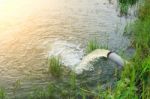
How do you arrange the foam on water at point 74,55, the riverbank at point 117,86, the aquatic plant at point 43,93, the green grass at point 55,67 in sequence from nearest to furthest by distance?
the riverbank at point 117,86
the aquatic plant at point 43,93
the green grass at point 55,67
the foam on water at point 74,55

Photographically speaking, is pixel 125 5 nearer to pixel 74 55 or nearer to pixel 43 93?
pixel 74 55

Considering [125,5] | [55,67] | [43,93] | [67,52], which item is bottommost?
[43,93]

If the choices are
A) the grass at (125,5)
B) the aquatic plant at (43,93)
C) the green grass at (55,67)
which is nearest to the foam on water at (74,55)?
the green grass at (55,67)

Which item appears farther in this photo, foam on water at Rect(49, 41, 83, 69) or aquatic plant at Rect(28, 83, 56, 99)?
foam on water at Rect(49, 41, 83, 69)

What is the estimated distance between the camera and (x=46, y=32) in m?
8.80

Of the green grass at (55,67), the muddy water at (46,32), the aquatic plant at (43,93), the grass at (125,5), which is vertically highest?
the grass at (125,5)

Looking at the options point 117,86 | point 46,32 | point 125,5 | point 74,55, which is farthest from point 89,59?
point 125,5

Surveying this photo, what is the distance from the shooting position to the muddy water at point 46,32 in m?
6.95

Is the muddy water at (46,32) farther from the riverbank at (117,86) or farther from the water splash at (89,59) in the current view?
the riverbank at (117,86)

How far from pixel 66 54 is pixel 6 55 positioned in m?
1.34

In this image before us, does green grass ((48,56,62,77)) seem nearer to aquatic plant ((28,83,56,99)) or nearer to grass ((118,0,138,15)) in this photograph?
aquatic plant ((28,83,56,99))

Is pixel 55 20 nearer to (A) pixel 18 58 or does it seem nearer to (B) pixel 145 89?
(A) pixel 18 58

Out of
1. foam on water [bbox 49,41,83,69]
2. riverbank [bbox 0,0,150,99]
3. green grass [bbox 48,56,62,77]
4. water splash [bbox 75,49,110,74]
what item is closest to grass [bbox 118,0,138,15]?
foam on water [bbox 49,41,83,69]

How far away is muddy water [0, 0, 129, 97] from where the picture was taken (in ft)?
22.8
